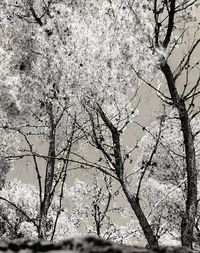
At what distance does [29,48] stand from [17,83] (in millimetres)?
1228

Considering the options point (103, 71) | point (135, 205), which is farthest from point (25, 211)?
point (135, 205)

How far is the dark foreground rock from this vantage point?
66 cm

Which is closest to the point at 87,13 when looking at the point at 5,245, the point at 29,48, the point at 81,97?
the point at 29,48

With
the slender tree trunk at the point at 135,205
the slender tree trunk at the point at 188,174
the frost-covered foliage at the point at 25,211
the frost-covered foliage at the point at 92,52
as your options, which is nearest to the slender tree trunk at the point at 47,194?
the frost-covered foliage at the point at 92,52

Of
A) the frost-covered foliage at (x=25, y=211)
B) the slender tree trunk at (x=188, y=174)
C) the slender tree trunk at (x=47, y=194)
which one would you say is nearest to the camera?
the slender tree trunk at (x=188, y=174)

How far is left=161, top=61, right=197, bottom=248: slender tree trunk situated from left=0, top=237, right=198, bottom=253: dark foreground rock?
4787mm

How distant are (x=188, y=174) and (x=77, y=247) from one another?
5.06 m

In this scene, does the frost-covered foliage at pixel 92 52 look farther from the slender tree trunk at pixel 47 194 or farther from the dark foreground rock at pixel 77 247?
the dark foreground rock at pixel 77 247

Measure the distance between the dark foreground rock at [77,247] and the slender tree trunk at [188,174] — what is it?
15.7 ft

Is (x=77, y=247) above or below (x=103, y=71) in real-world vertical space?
below

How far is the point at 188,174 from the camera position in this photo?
558 cm

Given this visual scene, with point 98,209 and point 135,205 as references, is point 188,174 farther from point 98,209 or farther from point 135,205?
point 98,209

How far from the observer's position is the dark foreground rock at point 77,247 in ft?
2.18

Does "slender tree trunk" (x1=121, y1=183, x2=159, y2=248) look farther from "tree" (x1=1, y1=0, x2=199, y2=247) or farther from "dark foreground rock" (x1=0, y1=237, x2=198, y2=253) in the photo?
"dark foreground rock" (x1=0, y1=237, x2=198, y2=253)
